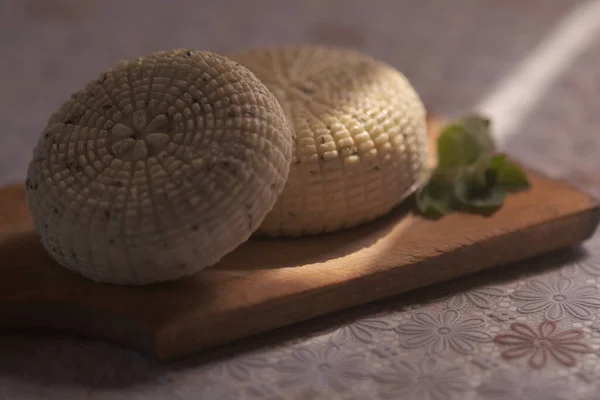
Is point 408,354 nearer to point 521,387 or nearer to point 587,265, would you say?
point 521,387

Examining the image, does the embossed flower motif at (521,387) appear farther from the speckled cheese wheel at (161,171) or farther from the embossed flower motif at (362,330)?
the speckled cheese wheel at (161,171)

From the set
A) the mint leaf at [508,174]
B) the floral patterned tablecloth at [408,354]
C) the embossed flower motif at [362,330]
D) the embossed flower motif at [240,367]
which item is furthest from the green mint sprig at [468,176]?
the embossed flower motif at [240,367]

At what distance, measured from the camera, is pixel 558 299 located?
1.21m

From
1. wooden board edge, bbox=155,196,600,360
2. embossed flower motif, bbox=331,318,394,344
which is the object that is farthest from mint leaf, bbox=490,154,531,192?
embossed flower motif, bbox=331,318,394,344

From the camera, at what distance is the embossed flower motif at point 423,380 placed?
1021 mm

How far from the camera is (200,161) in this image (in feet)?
3.58

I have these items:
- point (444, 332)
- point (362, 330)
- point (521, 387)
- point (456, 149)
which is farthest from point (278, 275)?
point (456, 149)

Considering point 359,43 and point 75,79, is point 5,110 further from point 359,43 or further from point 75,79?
point 359,43

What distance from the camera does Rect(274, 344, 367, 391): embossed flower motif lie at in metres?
1.04

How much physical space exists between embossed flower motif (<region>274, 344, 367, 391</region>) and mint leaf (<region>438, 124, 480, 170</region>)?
50cm

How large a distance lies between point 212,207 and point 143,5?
1.71m

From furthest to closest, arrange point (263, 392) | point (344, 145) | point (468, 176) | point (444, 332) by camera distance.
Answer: point (468, 176), point (344, 145), point (444, 332), point (263, 392)

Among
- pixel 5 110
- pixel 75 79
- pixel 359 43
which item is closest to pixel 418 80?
pixel 359 43

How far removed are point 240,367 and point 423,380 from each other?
25 centimetres
